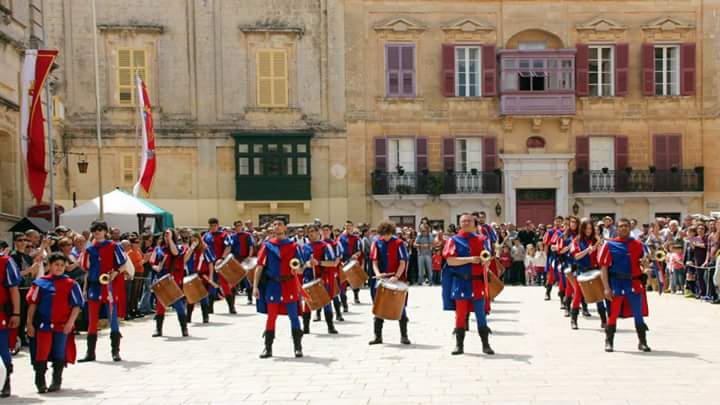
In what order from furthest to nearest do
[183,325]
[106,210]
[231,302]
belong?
[106,210] → [231,302] → [183,325]

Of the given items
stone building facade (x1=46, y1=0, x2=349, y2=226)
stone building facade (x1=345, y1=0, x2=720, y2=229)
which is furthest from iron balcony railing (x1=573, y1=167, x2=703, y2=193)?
stone building facade (x1=46, y1=0, x2=349, y2=226)

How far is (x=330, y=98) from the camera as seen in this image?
3619 cm

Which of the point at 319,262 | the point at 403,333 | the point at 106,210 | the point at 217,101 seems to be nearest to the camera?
the point at 403,333

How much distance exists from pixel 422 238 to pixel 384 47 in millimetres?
11395

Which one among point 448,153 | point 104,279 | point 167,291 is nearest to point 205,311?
point 167,291

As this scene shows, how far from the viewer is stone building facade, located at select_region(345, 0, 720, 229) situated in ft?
119

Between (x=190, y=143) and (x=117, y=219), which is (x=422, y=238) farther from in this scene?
(x=190, y=143)

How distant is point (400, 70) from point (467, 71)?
2822mm

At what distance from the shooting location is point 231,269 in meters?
17.1

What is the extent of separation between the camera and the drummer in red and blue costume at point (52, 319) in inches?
392

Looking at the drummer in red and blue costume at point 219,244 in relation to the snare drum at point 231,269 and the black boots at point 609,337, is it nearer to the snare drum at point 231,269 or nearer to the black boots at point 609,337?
the snare drum at point 231,269

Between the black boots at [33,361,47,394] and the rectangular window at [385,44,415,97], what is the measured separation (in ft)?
90.6

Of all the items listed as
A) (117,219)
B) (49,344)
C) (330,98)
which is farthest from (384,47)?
(49,344)

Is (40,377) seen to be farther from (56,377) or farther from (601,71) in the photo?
(601,71)
